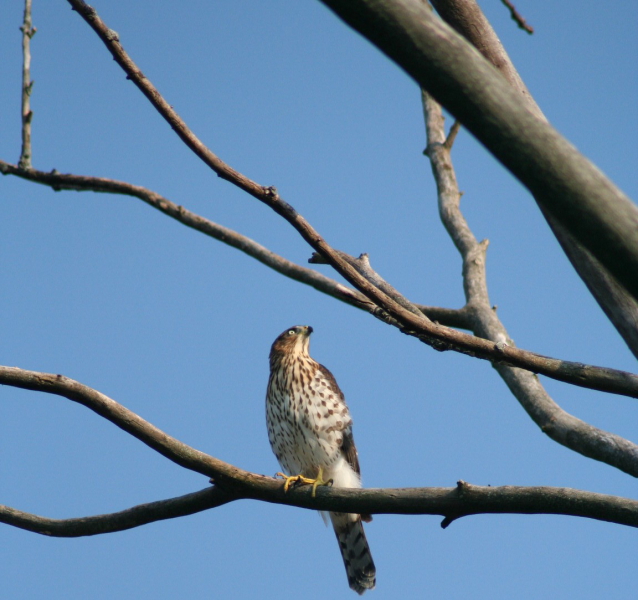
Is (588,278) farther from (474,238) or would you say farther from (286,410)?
(286,410)

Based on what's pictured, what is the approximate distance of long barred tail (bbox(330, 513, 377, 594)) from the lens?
706cm

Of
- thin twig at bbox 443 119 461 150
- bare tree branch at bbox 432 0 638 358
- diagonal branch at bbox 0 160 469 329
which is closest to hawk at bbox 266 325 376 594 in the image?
diagonal branch at bbox 0 160 469 329

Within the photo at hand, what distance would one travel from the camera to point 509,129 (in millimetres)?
1558

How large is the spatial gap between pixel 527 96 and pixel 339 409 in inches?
151

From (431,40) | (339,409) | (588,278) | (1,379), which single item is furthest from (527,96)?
(339,409)

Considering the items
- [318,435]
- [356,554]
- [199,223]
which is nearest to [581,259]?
[199,223]

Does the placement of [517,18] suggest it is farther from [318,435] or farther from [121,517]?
[318,435]

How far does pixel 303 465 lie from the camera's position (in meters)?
6.80

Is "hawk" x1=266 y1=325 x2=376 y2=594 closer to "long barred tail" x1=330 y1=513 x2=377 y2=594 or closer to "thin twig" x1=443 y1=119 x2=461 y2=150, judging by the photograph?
"long barred tail" x1=330 y1=513 x2=377 y2=594

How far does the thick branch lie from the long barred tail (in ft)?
19.3

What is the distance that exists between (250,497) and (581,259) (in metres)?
1.84

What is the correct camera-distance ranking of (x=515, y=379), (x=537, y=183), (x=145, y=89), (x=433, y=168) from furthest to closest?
(x=433, y=168) → (x=515, y=379) → (x=145, y=89) → (x=537, y=183)

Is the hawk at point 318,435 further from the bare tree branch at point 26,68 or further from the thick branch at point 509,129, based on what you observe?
the thick branch at point 509,129

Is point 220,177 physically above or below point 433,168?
below
